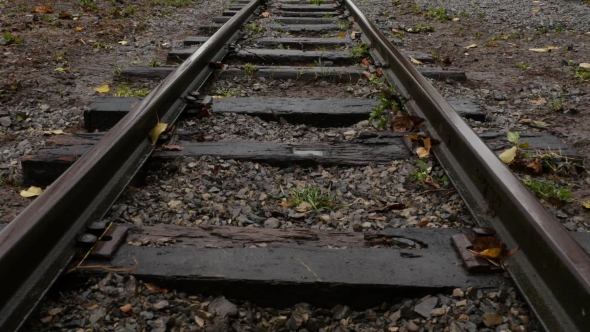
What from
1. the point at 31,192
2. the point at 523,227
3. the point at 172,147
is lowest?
the point at 31,192

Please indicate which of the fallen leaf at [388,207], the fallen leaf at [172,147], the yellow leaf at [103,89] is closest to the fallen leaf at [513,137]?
the fallen leaf at [388,207]

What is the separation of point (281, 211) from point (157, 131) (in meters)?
0.84

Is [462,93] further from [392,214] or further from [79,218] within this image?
[79,218]

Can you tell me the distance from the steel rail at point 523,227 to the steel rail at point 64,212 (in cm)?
133

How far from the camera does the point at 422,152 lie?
2594 mm

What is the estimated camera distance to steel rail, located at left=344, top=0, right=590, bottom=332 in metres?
1.41

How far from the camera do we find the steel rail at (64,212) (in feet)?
4.75

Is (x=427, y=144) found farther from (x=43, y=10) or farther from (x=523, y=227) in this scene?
(x=43, y=10)

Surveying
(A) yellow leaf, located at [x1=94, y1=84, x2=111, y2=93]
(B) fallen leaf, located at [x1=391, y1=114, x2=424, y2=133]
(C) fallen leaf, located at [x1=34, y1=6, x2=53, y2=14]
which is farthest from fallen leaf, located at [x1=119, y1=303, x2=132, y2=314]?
(C) fallen leaf, located at [x1=34, y1=6, x2=53, y2=14]

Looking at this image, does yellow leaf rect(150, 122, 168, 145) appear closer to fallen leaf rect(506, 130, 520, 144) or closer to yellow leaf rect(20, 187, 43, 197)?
yellow leaf rect(20, 187, 43, 197)

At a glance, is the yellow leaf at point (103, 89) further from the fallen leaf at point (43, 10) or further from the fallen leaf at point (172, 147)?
the fallen leaf at point (43, 10)

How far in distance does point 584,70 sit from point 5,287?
14.4 feet

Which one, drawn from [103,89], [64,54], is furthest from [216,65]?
[64,54]

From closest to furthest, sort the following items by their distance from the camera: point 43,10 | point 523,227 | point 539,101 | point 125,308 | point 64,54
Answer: point 125,308, point 523,227, point 539,101, point 64,54, point 43,10
